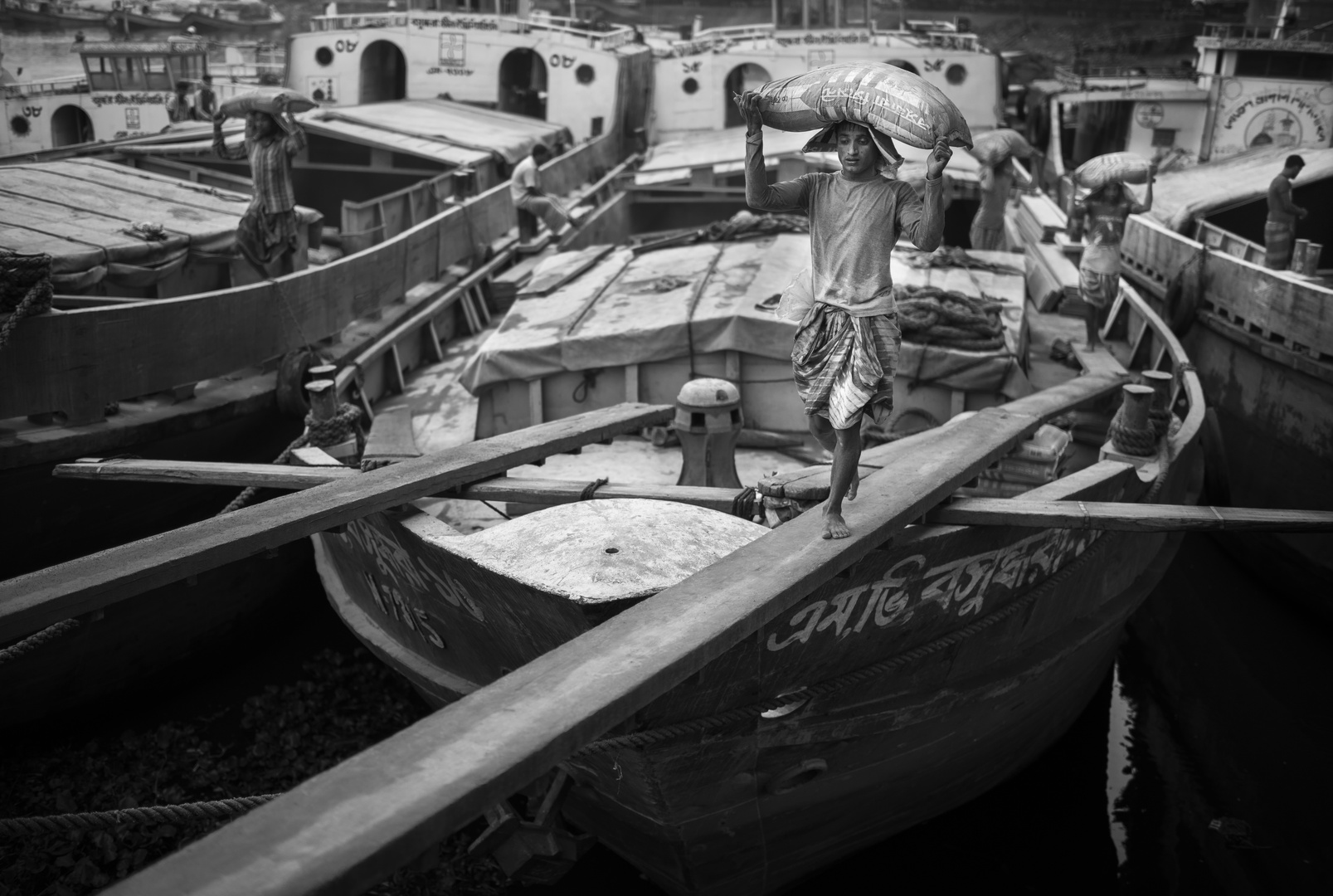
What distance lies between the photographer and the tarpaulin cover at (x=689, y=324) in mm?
6406

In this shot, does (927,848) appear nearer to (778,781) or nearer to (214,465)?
(778,781)

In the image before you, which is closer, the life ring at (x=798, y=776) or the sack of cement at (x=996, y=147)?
the life ring at (x=798, y=776)

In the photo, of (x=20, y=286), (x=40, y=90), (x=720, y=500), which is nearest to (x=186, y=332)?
(x=20, y=286)

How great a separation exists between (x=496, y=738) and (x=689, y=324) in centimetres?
418

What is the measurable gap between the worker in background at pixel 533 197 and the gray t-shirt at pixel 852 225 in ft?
24.8

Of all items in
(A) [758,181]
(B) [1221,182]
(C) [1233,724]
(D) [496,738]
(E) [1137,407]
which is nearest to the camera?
(D) [496,738]

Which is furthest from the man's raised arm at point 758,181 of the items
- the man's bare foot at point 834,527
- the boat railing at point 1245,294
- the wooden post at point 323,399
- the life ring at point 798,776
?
the boat railing at point 1245,294

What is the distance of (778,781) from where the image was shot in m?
4.57

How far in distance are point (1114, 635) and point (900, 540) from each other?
9.59 feet

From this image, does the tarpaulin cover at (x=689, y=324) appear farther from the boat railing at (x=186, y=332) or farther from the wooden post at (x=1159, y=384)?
the boat railing at (x=186, y=332)

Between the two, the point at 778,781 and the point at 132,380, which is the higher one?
the point at 132,380

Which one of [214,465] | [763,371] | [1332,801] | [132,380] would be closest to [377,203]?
[132,380]

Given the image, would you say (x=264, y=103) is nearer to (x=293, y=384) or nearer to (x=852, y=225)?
(x=293, y=384)

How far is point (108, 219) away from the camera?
293 inches
